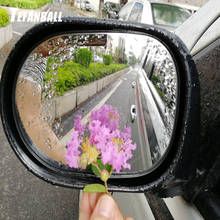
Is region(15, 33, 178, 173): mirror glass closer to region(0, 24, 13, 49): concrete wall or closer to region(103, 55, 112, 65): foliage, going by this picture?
region(103, 55, 112, 65): foliage

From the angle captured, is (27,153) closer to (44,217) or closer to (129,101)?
(129,101)

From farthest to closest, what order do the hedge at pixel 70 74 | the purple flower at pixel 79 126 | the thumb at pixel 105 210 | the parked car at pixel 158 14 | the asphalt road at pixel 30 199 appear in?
the parked car at pixel 158 14 < the asphalt road at pixel 30 199 < the hedge at pixel 70 74 < the purple flower at pixel 79 126 < the thumb at pixel 105 210

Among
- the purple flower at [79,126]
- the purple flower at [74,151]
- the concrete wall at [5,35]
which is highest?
the purple flower at [79,126]

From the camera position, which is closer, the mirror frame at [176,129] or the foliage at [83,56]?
the mirror frame at [176,129]

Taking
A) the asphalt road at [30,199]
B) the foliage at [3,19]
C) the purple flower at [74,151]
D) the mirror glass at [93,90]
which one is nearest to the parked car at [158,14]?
the asphalt road at [30,199]

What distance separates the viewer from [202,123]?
70 cm

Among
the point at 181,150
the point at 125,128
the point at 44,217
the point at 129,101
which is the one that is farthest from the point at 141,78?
the point at 44,217

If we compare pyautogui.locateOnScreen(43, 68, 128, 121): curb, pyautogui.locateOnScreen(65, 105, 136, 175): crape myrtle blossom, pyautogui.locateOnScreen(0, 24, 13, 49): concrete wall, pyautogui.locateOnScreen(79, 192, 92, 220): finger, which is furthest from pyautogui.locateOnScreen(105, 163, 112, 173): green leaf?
pyautogui.locateOnScreen(0, 24, 13, 49): concrete wall

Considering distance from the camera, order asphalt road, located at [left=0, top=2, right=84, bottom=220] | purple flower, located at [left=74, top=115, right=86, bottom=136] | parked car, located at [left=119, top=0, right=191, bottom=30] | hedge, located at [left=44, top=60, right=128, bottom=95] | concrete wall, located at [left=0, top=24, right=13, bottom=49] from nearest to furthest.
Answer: purple flower, located at [left=74, top=115, right=86, bottom=136], hedge, located at [left=44, top=60, right=128, bottom=95], asphalt road, located at [left=0, top=2, right=84, bottom=220], parked car, located at [left=119, top=0, right=191, bottom=30], concrete wall, located at [left=0, top=24, right=13, bottom=49]

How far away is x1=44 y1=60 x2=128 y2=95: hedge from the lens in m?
0.75

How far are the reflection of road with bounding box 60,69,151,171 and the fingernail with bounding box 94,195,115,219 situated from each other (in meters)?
0.21

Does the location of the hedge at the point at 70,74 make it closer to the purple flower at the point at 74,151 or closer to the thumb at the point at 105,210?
the purple flower at the point at 74,151

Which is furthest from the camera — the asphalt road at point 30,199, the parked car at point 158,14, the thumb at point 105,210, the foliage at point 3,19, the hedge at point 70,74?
the foliage at point 3,19

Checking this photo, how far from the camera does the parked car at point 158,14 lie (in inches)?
195
